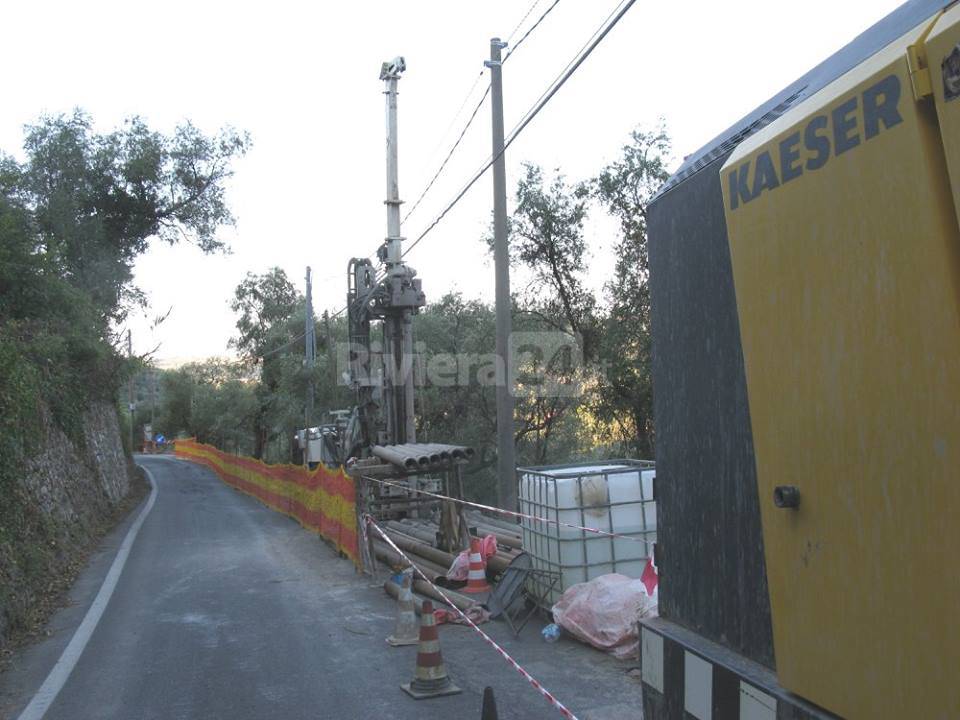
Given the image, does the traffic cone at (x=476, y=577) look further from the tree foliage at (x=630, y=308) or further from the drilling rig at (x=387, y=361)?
the tree foliage at (x=630, y=308)

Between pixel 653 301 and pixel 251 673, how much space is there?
5.94 meters

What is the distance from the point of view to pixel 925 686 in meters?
1.45

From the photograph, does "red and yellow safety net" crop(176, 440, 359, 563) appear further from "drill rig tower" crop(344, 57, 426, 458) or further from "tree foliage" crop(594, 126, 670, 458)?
"tree foliage" crop(594, 126, 670, 458)

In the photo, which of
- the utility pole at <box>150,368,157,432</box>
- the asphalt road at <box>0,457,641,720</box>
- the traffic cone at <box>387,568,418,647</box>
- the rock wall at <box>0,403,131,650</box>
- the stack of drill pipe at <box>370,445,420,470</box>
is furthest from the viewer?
the utility pole at <box>150,368,157,432</box>

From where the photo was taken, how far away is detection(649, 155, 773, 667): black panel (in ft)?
7.04

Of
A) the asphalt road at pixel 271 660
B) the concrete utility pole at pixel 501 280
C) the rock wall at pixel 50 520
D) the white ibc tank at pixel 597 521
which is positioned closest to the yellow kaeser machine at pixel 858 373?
the asphalt road at pixel 271 660

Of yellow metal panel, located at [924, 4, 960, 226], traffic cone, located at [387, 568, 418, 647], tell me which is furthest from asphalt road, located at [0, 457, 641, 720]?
yellow metal panel, located at [924, 4, 960, 226]

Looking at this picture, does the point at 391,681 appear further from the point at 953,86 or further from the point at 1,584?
the point at 953,86

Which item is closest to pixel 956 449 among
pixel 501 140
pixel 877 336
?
pixel 877 336

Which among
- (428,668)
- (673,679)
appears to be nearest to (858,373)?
(673,679)

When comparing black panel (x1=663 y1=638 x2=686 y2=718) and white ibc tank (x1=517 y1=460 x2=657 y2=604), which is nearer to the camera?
black panel (x1=663 y1=638 x2=686 y2=718)

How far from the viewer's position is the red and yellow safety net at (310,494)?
13.6 m

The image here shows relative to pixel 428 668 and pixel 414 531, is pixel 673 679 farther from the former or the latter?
pixel 414 531

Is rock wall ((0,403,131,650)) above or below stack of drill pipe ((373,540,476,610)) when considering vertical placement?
above
